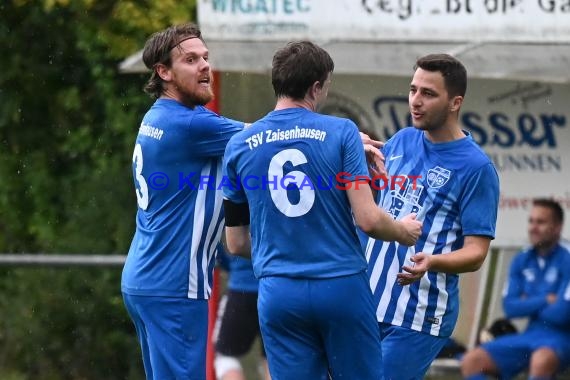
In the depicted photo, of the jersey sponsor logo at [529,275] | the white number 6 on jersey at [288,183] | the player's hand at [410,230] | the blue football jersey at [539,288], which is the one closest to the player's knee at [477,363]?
the blue football jersey at [539,288]

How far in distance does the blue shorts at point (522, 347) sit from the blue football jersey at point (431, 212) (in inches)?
115

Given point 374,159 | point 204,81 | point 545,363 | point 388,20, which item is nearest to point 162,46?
point 204,81

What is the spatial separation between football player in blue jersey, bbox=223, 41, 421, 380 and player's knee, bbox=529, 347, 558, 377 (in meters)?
3.60

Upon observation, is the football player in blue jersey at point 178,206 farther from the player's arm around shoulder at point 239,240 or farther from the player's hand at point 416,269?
the player's hand at point 416,269

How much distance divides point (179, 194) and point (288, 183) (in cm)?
91

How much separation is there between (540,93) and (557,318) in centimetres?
165

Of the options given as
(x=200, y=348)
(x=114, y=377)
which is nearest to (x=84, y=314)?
(x=114, y=377)

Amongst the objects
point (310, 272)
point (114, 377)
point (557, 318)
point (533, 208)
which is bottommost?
point (114, 377)

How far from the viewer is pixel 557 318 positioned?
29.9 feet

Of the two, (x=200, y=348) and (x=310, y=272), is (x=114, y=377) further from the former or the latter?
(x=310, y=272)

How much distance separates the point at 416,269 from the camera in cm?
589

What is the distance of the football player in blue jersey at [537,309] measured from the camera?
361 inches

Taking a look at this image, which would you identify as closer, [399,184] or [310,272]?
[310,272]

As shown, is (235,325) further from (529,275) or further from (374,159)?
(374,159)
